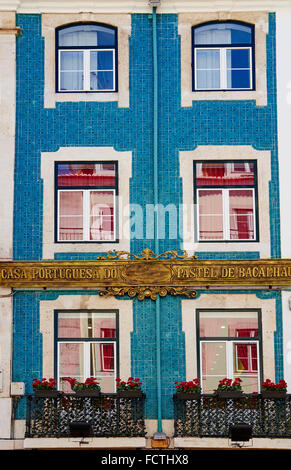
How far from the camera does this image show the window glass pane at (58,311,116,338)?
17031mm

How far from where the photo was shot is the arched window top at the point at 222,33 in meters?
17.9

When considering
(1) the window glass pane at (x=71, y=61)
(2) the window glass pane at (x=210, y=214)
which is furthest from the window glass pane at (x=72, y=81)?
(2) the window glass pane at (x=210, y=214)

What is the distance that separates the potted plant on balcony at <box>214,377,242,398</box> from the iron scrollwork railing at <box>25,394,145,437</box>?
5.15 feet

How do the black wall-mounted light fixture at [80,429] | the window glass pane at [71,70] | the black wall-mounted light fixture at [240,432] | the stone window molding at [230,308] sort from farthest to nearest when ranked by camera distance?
the window glass pane at [71,70] → the stone window molding at [230,308] → the black wall-mounted light fixture at [80,429] → the black wall-mounted light fixture at [240,432]

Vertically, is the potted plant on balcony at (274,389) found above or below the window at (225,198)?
below

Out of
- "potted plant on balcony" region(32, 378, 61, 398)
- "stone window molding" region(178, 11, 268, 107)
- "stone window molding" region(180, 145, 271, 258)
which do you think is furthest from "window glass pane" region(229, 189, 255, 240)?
"potted plant on balcony" region(32, 378, 61, 398)

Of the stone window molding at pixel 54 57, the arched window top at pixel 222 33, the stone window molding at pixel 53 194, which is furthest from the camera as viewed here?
the arched window top at pixel 222 33

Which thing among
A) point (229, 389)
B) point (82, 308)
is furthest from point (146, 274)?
point (229, 389)

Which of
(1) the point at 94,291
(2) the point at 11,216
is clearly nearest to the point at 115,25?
(2) the point at 11,216

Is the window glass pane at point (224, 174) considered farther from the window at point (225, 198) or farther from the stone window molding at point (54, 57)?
the stone window molding at point (54, 57)

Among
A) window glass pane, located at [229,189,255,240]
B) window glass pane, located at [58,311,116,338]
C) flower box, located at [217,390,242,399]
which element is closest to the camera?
flower box, located at [217,390,242,399]

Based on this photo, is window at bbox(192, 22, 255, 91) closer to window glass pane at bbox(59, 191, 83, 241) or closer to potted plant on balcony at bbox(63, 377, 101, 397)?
window glass pane at bbox(59, 191, 83, 241)

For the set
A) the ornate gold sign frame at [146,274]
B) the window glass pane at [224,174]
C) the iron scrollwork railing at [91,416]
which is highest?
the window glass pane at [224,174]

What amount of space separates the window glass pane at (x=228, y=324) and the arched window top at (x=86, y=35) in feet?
21.0
